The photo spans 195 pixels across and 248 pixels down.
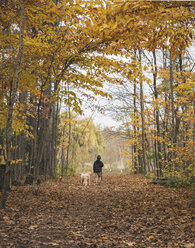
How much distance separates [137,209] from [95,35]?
5.18 m

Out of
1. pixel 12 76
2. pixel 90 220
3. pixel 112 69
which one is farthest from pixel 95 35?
pixel 90 220

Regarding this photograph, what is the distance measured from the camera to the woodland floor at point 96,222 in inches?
150

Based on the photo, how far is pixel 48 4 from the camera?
6.22 m

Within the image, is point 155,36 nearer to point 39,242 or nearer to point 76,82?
point 76,82

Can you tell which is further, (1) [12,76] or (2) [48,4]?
(1) [12,76]

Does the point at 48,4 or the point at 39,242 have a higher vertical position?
the point at 48,4

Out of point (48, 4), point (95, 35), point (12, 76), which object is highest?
point (48, 4)

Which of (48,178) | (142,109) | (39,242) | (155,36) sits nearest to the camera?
(39,242)

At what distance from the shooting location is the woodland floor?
3820 millimetres

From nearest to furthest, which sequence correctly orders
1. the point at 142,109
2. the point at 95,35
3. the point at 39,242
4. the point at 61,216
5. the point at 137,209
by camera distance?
the point at 39,242
the point at 61,216
the point at 137,209
the point at 95,35
the point at 142,109

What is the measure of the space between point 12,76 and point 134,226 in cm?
531

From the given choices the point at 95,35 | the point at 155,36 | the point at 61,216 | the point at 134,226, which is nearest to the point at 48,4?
the point at 95,35

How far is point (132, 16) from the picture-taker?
12.6 feet

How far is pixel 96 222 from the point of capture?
5.21 meters
